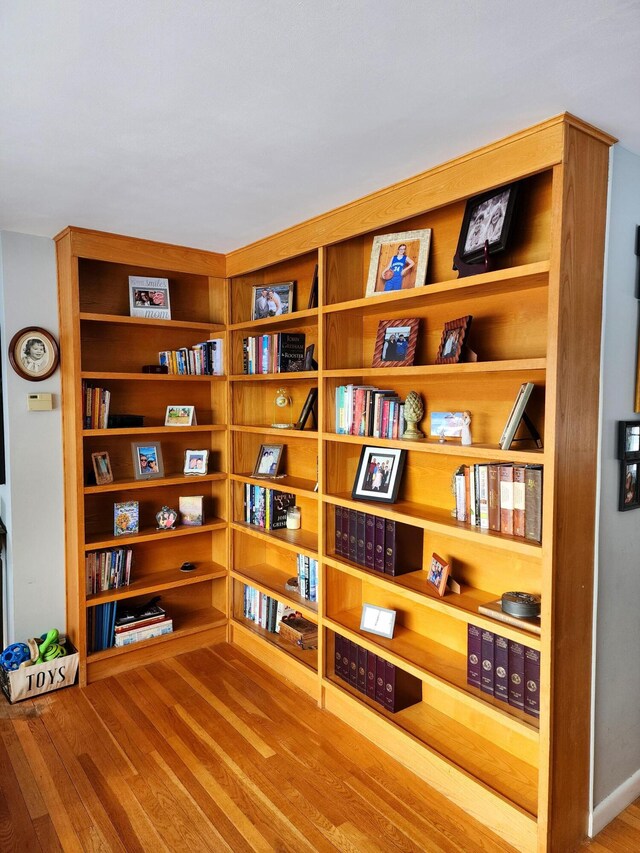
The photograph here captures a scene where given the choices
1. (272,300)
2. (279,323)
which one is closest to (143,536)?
(279,323)

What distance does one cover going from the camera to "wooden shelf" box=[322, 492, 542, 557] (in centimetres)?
199

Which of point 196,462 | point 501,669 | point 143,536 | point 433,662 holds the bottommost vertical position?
point 433,662

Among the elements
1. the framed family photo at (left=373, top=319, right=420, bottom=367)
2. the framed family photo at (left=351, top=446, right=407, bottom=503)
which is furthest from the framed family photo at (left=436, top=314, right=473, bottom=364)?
the framed family photo at (left=351, top=446, right=407, bottom=503)

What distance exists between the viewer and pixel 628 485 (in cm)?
210

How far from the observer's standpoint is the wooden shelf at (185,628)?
128 inches

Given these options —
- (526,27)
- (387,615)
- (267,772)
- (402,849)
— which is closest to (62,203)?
(526,27)

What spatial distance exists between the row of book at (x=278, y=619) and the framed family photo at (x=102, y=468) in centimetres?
111

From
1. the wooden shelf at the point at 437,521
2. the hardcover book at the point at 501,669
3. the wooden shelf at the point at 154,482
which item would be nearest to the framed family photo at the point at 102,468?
the wooden shelf at the point at 154,482

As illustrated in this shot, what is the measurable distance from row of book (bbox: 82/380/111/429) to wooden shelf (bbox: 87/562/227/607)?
953 millimetres

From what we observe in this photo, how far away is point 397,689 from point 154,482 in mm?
1742

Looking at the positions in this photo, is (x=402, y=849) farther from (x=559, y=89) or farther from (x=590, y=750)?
(x=559, y=89)

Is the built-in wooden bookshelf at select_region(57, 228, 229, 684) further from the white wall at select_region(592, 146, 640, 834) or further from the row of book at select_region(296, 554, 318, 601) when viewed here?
the white wall at select_region(592, 146, 640, 834)

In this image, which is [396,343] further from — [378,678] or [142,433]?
[142,433]

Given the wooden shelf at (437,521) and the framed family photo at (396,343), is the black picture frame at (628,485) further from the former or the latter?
the framed family photo at (396,343)
